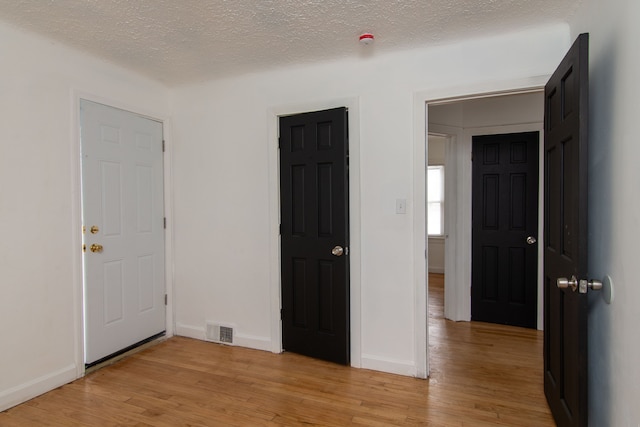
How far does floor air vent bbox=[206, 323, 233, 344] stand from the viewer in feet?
11.1

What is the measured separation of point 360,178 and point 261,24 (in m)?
1.26

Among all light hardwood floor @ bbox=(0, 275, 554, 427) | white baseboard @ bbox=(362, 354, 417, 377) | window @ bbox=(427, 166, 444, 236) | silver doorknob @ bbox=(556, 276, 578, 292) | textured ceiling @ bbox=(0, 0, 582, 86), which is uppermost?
textured ceiling @ bbox=(0, 0, 582, 86)

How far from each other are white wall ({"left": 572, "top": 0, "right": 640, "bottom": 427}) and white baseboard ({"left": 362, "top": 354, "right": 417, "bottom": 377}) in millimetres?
1121

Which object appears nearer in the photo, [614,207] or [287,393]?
[614,207]

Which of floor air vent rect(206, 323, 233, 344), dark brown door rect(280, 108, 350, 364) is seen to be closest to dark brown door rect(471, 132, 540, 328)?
dark brown door rect(280, 108, 350, 364)

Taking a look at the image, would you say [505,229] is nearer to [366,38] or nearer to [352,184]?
[352,184]

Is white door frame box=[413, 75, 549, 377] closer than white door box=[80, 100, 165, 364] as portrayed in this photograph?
Yes

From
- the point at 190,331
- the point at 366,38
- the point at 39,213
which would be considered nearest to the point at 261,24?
the point at 366,38

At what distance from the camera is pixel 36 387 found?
2.48 meters

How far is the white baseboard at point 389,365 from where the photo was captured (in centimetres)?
276

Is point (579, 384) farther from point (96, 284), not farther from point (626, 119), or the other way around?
point (96, 284)

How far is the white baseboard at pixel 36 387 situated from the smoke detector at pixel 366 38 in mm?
3075

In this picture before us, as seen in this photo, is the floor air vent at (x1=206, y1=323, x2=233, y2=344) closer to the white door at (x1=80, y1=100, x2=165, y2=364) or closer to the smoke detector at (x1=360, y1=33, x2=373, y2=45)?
the white door at (x1=80, y1=100, x2=165, y2=364)

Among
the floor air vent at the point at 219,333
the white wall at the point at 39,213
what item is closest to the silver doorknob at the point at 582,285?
the floor air vent at the point at 219,333
